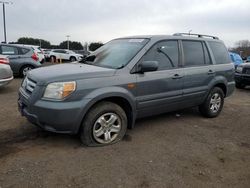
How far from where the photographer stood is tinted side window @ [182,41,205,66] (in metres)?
5.45

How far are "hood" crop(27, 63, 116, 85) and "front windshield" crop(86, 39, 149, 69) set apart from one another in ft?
0.99

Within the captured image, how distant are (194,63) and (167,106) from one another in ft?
3.76

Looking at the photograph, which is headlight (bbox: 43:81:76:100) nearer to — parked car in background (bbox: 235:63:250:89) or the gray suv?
the gray suv

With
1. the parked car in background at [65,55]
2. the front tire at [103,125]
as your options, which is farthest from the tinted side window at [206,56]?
the parked car in background at [65,55]

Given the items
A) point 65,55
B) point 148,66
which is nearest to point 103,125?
point 148,66

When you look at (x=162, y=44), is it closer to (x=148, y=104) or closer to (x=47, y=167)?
(x=148, y=104)

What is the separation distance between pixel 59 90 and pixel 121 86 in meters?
0.98

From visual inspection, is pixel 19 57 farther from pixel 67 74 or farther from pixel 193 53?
pixel 67 74

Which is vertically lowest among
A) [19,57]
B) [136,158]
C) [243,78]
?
[136,158]

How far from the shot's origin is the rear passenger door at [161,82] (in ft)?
15.2

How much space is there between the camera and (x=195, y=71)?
18.1ft

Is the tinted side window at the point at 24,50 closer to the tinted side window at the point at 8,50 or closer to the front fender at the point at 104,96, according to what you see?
the tinted side window at the point at 8,50

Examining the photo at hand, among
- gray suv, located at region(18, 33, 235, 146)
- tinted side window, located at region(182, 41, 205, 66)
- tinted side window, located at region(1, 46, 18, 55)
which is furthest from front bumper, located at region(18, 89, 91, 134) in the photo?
tinted side window, located at region(1, 46, 18, 55)

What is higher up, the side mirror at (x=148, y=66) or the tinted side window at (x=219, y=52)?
the tinted side window at (x=219, y=52)
